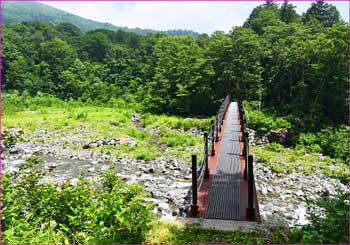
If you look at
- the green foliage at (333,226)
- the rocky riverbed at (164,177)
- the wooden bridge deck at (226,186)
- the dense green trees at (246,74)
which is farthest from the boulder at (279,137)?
the green foliage at (333,226)

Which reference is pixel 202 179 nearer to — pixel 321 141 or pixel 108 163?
pixel 108 163

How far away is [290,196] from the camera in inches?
457

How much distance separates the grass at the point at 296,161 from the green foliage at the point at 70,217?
11168mm

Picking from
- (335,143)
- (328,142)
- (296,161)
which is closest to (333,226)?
(296,161)

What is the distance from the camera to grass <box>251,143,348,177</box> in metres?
15.1

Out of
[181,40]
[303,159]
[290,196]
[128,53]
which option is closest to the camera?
[290,196]

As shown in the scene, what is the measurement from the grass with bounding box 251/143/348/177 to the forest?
38cm

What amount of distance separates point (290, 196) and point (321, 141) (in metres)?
10.2

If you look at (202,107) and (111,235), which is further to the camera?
(202,107)

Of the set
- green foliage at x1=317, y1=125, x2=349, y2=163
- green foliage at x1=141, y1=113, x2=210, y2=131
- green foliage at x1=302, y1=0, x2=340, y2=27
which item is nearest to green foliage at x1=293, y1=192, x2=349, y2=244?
green foliage at x1=317, y1=125, x2=349, y2=163

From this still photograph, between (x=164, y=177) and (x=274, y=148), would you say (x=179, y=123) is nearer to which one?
(x=274, y=148)

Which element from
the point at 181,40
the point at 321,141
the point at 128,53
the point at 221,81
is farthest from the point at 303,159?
the point at 128,53

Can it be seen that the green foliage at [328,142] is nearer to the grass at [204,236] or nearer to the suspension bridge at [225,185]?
the suspension bridge at [225,185]

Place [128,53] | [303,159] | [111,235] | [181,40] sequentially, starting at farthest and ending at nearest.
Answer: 1. [128,53]
2. [181,40]
3. [303,159]
4. [111,235]
